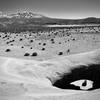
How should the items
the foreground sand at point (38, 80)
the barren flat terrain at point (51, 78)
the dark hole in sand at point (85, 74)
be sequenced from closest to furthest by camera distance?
the foreground sand at point (38, 80), the barren flat terrain at point (51, 78), the dark hole in sand at point (85, 74)

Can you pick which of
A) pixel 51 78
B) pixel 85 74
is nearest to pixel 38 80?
pixel 51 78

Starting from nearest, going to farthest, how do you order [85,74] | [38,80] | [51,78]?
1. [38,80]
2. [51,78]
3. [85,74]

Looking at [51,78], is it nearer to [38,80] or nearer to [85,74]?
[38,80]

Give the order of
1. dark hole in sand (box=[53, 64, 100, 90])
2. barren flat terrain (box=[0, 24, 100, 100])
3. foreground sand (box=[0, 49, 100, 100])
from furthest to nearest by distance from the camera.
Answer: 1. dark hole in sand (box=[53, 64, 100, 90])
2. barren flat terrain (box=[0, 24, 100, 100])
3. foreground sand (box=[0, 49, 100, 100])

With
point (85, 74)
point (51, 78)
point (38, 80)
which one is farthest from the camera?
point (85, 74)

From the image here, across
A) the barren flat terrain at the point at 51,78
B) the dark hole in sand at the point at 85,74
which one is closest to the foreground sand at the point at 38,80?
the barren flat terrain at the point at 51,78

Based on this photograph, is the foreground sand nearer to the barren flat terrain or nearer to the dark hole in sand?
the barren flat terrain

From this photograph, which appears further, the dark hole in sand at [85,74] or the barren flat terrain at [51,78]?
the dark hole in sand at [85,74]

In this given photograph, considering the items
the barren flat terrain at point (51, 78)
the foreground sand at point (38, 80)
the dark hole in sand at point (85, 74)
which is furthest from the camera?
the dark hole in sand at point (85, 74)

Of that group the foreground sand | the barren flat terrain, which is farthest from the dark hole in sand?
the foreground sand

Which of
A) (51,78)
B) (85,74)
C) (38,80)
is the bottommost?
(85,74)

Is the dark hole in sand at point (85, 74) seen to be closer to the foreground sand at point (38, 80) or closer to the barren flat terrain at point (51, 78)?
the barren flat terrain at point (51, 78)

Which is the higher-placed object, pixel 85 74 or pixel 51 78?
pixel 51 78
